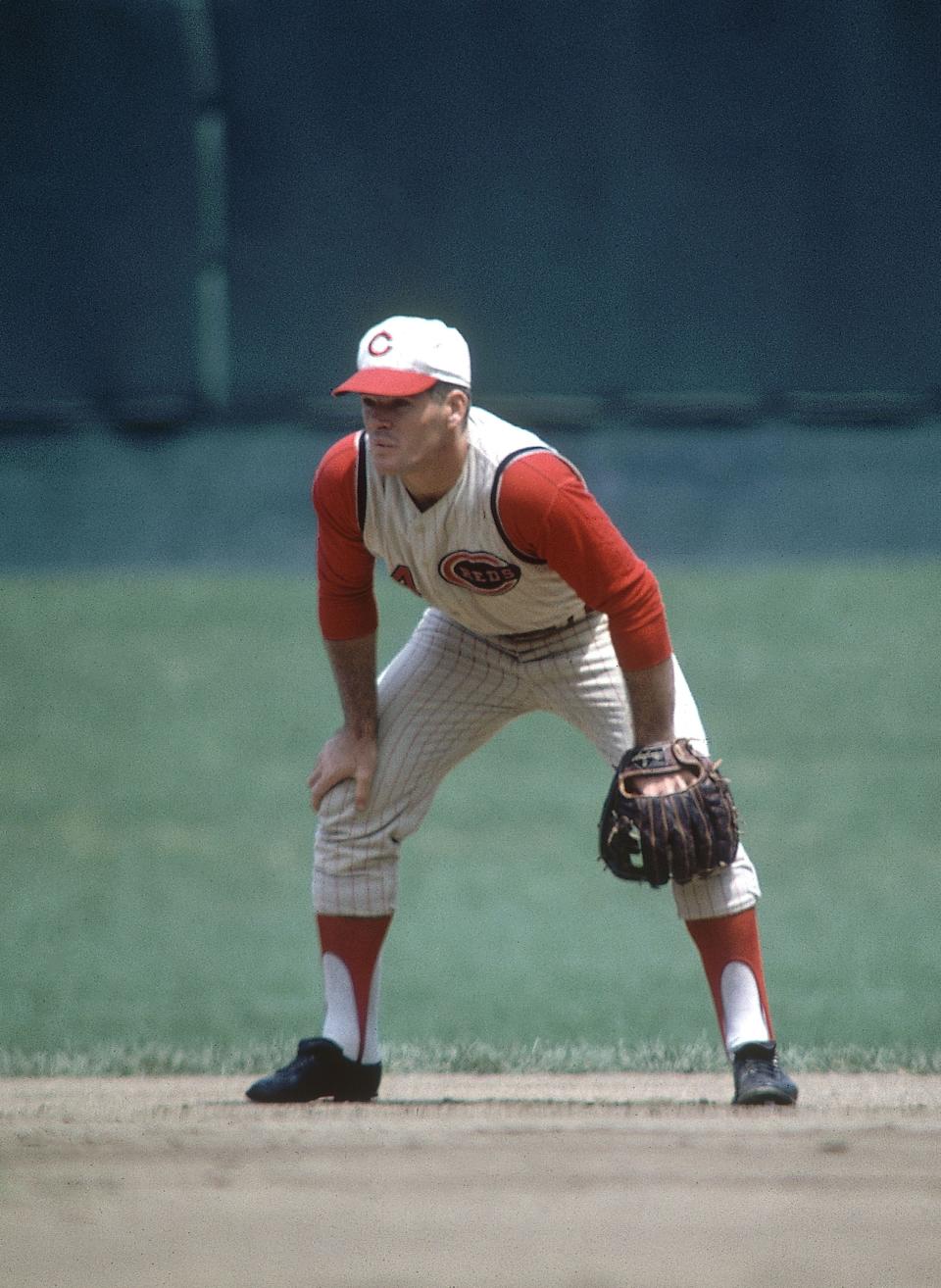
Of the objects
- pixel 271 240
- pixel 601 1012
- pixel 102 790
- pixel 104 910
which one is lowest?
pixel 102 790

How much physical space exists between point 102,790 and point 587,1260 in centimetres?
614

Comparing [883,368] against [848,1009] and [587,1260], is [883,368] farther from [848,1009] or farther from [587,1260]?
[587,1260]

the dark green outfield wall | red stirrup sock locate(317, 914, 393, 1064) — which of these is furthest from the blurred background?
red stirrup sock locate(317, 914, 393, 1064)

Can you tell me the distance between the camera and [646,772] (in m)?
2.95

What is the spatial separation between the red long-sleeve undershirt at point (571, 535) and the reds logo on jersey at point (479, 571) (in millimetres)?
58

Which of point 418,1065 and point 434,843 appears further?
point 434,843

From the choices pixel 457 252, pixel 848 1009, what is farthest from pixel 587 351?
pixel 848 1009

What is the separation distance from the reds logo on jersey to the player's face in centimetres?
16

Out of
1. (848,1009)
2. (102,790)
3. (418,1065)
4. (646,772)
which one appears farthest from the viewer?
(102,790)

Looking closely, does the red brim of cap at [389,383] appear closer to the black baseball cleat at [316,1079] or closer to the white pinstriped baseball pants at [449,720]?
the white pinstriped baseball pants at [449,720]

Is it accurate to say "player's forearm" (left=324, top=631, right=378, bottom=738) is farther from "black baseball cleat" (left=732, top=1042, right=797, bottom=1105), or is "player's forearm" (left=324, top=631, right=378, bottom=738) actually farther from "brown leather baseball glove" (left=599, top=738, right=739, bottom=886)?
"black baseball cleat" (left=732, top=1042, right=797, bottom=1105)

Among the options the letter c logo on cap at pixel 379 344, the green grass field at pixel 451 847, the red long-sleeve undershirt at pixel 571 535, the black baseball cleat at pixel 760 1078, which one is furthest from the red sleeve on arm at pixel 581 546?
the green grass field at pixel 451 847

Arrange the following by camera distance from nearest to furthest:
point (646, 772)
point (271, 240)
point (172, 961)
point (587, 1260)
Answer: point (587, 1260) < point (646, 772) < point (172, 961) < point (271, 240)

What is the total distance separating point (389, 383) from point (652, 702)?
651 millimetres
